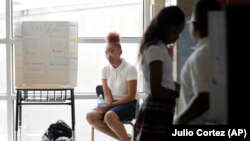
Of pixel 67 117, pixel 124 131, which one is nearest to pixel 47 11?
pixel 67 117

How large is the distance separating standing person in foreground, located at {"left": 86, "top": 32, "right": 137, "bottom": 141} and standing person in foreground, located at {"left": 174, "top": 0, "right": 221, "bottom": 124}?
69.9 inches

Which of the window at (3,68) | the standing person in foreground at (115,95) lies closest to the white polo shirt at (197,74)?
the standing person in foreground at (115,95)

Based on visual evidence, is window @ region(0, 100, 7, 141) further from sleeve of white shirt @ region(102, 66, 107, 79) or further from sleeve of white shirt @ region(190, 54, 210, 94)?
sleeve of white shirt @ region(190, 54, 210, 94)

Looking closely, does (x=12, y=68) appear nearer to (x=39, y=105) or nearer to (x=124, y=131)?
(x=39, y=105)

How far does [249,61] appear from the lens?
0.66 meters

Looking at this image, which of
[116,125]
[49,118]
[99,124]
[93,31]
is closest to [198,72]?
[116,125]

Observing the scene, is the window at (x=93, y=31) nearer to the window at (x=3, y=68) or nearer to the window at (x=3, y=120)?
the window at (x=3, y=68)

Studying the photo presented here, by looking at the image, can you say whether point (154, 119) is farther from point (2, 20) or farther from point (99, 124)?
point (2, 20)

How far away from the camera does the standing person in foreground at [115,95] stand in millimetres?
2604

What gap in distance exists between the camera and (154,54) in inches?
36.0

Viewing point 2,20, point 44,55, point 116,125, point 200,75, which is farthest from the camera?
point 2,20

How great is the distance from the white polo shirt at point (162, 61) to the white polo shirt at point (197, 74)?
2.5 inches

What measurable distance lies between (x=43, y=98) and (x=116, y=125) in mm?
774

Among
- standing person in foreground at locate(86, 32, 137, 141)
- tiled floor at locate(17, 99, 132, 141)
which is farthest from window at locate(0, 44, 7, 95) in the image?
standing person in foreground at locate(86, 32, 137, 141)
